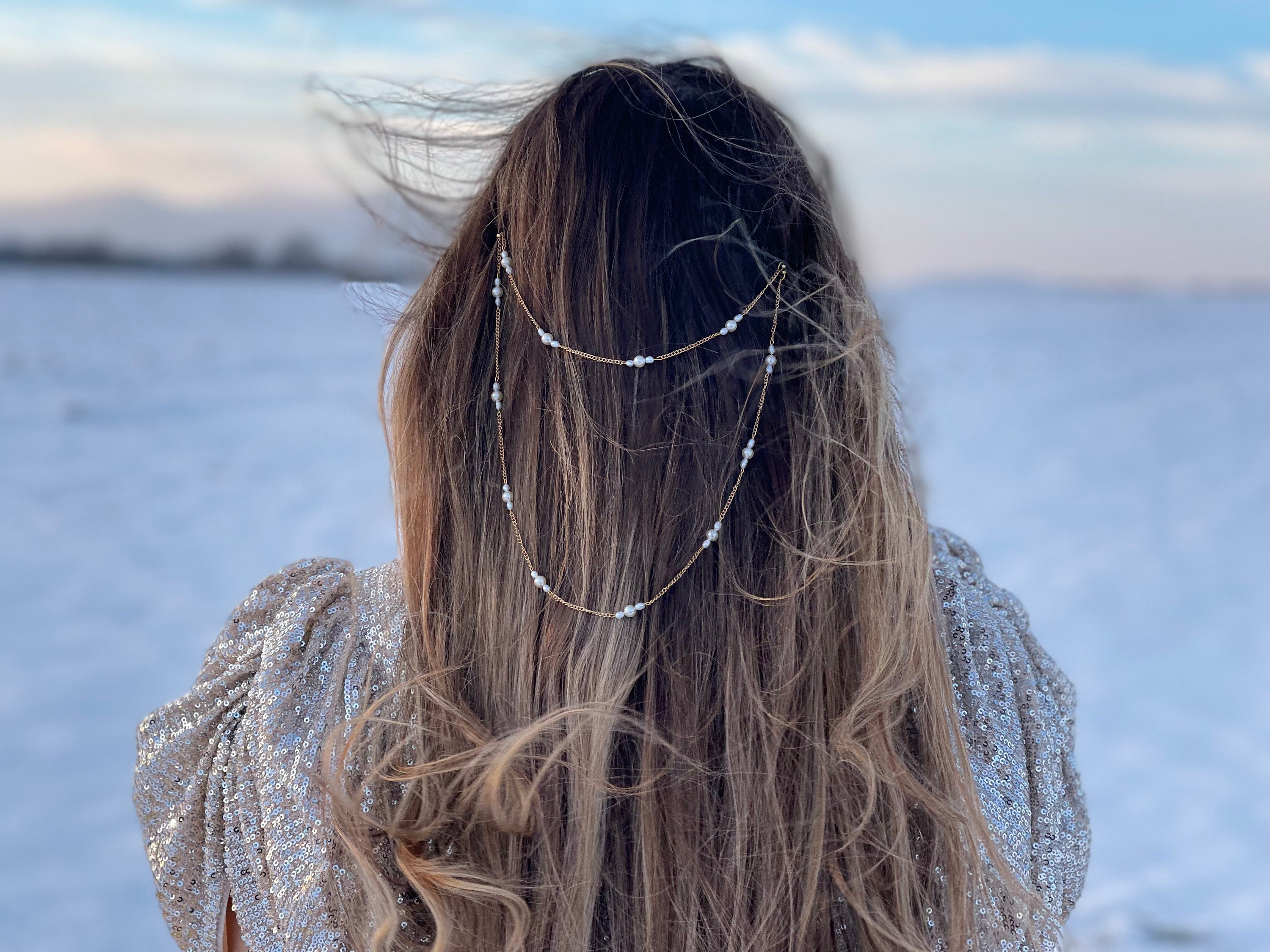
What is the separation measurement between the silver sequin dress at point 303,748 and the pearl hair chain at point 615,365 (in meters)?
0.16

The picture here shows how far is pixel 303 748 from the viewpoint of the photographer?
3.09 feet

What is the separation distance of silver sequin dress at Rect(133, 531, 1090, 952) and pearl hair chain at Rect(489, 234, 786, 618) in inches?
6.4

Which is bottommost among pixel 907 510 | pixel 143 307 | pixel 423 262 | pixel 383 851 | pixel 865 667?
pixel 143 307

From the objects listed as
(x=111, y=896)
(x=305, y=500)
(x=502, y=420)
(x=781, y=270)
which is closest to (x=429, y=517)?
(x=502, y=420)

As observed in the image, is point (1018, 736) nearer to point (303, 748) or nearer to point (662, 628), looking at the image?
point (662, 628)

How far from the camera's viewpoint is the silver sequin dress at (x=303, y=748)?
93cm

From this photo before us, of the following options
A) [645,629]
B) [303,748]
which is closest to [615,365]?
[645,629]

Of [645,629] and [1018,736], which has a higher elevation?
[645,629]

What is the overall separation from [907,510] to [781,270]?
24 centimetres

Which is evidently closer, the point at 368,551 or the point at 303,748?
the point at 303,748

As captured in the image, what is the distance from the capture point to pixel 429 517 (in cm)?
94

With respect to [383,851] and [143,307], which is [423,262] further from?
[143,307]

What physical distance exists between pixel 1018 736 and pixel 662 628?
15.6 inches

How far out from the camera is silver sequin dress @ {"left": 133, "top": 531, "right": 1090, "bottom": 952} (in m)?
0.93
